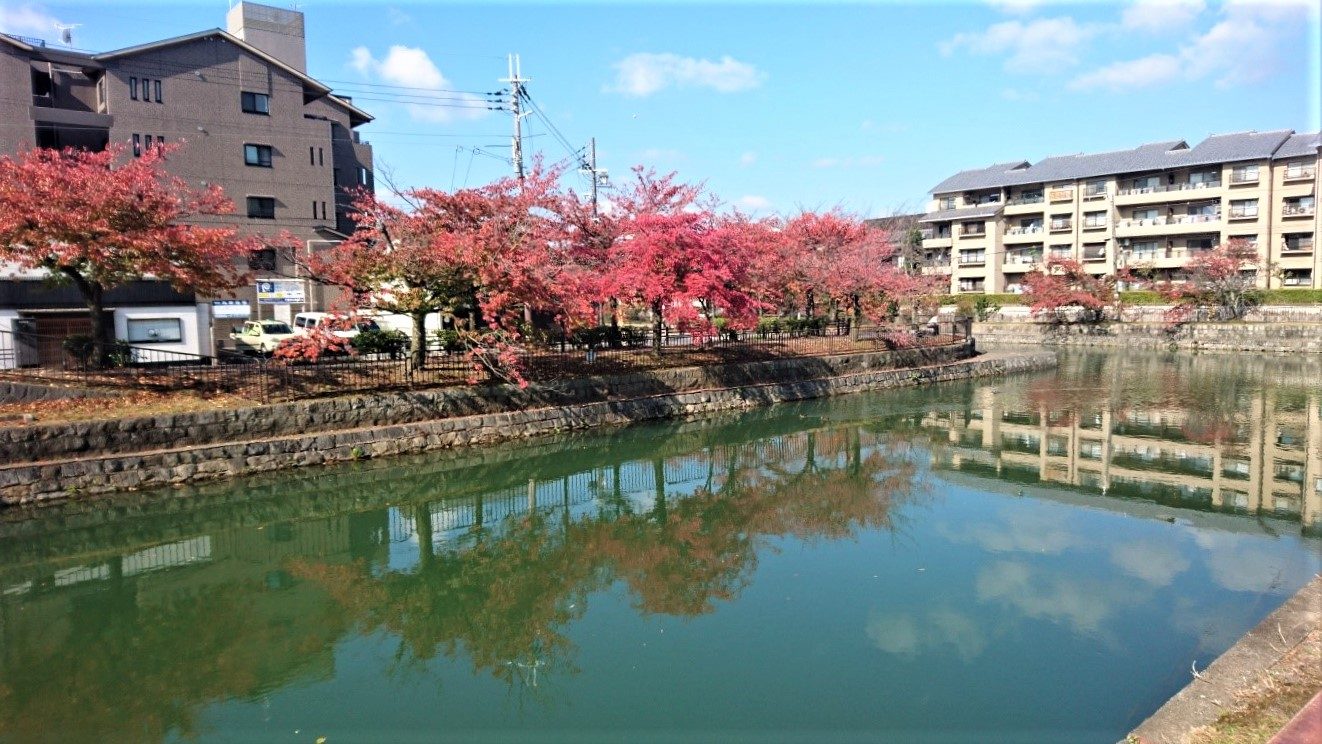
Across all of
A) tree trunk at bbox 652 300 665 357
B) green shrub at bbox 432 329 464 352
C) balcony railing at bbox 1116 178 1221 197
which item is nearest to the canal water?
green shrub at bbox 432 329 464 352

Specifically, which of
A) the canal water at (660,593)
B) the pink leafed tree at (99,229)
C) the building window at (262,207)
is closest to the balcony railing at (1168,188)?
the canal water at (660,593)

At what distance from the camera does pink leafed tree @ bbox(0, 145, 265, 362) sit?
13.3 m

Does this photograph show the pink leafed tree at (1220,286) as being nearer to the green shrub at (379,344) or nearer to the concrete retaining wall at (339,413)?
the concrete retaining wall at (339,413)

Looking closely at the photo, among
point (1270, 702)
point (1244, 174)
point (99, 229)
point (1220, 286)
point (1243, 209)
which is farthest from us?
point (1243, 209)

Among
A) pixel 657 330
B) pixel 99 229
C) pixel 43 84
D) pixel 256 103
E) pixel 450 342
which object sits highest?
pixel 43 84

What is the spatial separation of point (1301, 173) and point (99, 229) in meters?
50.2

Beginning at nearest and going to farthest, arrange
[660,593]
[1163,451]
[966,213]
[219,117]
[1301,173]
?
[660,593] < [1163,451] < [219,117] < [1301,173] < [966,213]

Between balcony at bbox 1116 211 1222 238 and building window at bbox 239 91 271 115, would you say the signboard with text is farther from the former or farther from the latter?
balcony at bbox 1116 211 1222 238

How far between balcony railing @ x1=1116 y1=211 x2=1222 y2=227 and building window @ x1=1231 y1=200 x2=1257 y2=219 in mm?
663

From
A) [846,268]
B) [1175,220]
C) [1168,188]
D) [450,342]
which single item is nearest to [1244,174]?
[1168,188]

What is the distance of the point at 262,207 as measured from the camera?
3128 cm

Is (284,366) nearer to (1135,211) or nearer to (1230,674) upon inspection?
(1230,674)

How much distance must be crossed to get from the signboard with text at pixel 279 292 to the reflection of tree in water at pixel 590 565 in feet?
66.9

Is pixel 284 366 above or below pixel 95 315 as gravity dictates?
below
